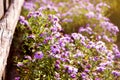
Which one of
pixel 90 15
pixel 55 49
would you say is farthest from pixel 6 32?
pixel 90 15

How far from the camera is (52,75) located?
162 inches

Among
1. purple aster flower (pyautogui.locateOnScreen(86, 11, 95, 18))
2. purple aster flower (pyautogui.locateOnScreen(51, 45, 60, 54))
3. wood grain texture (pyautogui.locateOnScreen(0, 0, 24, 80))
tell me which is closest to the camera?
wood grain texture (pyautogui.locateOnScreen(0, 0, 24, 80))

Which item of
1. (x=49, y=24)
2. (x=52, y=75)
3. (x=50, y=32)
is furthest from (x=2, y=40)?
(x=49, y=24)

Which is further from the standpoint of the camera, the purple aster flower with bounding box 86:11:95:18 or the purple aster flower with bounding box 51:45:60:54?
the purple aster flower with bounding box 86:11:95:18

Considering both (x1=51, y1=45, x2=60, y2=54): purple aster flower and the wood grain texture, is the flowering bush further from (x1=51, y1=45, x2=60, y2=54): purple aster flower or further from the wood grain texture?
the wood grain texture

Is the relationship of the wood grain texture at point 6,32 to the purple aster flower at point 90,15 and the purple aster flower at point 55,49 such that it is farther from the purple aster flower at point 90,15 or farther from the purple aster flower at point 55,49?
the purple aster flower at point 90,15

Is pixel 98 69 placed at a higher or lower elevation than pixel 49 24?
lower

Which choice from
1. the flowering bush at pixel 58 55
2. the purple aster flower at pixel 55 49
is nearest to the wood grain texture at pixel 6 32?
the flowering bush at pixel 58 55

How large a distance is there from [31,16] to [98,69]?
1219 mm

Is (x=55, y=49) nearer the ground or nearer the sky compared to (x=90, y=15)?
nearer the ground

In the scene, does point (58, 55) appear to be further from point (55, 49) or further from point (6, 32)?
point (6, 32)

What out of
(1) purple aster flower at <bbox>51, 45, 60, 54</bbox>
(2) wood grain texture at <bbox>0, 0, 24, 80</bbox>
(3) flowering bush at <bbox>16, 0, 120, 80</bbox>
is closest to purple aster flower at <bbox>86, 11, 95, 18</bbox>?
(3) flowering bush at <bbox>16, 0, 120, 80</bbox>

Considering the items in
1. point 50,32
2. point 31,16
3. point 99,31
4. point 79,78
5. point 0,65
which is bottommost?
point 0,65

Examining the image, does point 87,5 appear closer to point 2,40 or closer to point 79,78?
point 79,78
